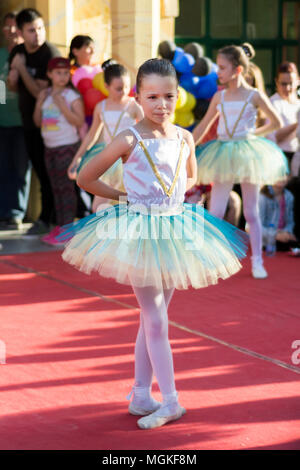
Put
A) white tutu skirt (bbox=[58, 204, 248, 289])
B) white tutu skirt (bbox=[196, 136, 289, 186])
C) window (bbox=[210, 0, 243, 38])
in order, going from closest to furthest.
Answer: white tutu skirt (bbox=[58, 204, 248, 289])
white tutu skirt (bbox=[196, 136, 289, 186])
window (bbox=[210, 0, 243, 38])

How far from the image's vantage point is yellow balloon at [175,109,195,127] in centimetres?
847

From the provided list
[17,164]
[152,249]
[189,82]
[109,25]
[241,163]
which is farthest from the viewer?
[109,25]

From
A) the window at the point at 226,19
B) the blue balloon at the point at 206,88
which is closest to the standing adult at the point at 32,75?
the blue balloon at the point at 206,88

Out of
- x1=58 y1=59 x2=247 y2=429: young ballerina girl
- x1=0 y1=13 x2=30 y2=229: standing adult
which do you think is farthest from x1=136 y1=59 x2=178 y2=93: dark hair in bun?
x1=0 y1=13 x2=30 y2=229: standing adult

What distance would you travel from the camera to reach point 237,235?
3861 mm

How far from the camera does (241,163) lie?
6352 millimetres

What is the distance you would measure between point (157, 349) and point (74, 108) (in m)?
4.98

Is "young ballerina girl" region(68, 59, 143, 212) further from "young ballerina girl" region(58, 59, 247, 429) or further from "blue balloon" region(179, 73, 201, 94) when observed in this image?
"young ballerina girl" region(58, 59, 247, 429)

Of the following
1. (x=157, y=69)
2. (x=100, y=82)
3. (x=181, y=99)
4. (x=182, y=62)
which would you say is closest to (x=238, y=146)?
(x=181, y=99)

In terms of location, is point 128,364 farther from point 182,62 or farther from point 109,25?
point 109,25

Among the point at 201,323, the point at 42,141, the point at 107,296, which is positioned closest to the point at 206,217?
the point at 201,323

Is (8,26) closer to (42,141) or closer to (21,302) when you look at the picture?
(42,141)

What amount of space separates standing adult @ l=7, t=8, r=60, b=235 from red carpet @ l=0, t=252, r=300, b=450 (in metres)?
2.13

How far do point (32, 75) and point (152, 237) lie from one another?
543cm
